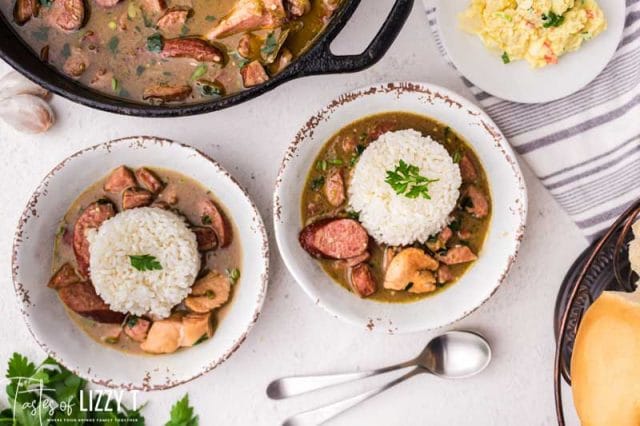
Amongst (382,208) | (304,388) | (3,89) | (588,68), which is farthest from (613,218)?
(3,89)

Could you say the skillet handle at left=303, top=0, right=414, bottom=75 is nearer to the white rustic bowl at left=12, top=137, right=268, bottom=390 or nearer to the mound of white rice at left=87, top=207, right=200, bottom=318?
the white rustic bowl at left=12, top=137, right=268, bottom=390

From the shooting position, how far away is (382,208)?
8.54 ft

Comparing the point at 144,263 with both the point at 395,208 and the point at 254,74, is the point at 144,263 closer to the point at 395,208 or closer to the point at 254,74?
the point at 254,74

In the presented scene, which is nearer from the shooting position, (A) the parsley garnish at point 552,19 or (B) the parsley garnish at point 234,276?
(A) the parsley garnish at point 552,19

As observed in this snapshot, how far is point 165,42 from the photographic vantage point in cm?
247

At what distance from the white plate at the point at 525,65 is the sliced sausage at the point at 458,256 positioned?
20.6 inches

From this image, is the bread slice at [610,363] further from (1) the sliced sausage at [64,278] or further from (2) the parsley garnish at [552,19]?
(1) the sliced sausage at [64,278]

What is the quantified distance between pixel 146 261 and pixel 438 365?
3.48 feet

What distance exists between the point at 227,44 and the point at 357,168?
1.94ft

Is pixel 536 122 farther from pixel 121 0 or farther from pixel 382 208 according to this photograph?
pixel 121 0

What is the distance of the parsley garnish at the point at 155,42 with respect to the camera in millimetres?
2469

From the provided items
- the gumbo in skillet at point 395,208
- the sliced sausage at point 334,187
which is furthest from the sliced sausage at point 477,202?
the sliced sausage at point 334,187

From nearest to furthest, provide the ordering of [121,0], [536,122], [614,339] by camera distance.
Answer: [614,339]
[121,0]
[536,122]

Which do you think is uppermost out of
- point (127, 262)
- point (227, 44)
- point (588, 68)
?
point (227, 44)
